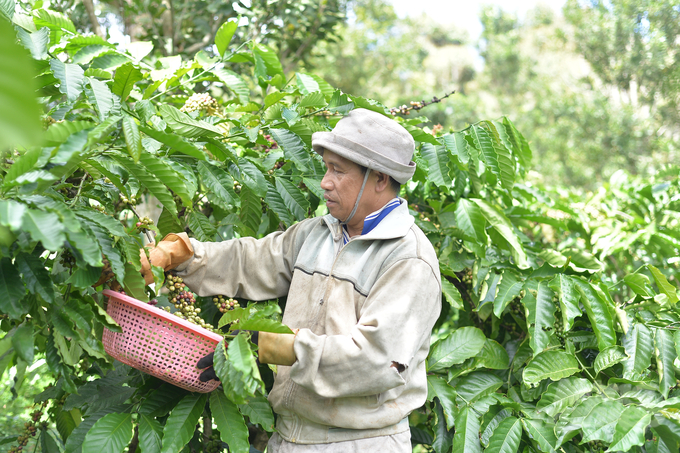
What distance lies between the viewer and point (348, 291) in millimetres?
1543

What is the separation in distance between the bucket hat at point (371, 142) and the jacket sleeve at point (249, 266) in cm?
31

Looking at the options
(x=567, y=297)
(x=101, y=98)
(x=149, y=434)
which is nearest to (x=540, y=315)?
(x=567, y=297)

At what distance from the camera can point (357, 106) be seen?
1.89 metres

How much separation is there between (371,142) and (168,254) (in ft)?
2.19

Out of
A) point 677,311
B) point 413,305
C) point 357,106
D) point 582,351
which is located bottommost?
point 582,351

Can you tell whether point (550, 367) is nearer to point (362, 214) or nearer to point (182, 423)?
point (362, 214)

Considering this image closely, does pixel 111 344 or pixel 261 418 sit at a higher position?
pixel 111 344

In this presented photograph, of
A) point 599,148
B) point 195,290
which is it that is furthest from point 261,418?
point 599,148

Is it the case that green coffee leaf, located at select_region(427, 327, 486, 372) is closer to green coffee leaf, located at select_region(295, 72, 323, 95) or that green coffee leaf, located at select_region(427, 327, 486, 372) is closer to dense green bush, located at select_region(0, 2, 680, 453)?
dense green bush, located at select_region(0, 2, 680, 453)

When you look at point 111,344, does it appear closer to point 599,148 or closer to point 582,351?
point 582,351

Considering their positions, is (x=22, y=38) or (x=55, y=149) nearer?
(x=55, y=149)

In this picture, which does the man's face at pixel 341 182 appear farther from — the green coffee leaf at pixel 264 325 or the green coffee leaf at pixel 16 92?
the green coffee leaf at pixel 16 92

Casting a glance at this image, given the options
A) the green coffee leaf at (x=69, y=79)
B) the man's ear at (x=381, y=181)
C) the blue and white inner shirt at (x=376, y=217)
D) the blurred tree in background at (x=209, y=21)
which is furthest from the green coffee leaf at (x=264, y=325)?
the blurred tree in background at (x=209, y=21)

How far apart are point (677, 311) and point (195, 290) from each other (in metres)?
1.76
